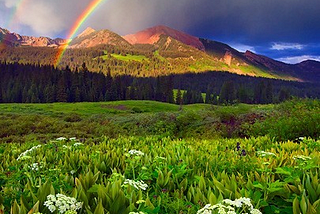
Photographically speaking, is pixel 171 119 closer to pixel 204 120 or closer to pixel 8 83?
pixel 204 120

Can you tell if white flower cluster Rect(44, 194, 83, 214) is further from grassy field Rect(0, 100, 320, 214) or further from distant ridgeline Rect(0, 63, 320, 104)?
distant ridgeline Rect(0, 63, 320, 104)

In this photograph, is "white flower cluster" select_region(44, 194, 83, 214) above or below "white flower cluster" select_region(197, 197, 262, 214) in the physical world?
below

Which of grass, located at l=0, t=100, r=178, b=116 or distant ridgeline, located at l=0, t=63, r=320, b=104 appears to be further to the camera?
distant ridgeline, located at l=0, t=63, r=320, b=104

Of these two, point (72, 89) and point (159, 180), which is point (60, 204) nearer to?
point (159, 180)

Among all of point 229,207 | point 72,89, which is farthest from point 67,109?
point 229,207

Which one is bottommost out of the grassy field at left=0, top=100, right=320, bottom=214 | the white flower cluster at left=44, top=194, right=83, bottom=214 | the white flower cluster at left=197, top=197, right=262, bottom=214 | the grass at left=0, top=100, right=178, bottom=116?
the grass at left=0, top=100, right=178, bottom=116

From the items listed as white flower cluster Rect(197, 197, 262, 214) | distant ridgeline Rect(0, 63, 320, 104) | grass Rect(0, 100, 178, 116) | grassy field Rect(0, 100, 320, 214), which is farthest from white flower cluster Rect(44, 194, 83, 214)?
distant ridgeline Rect(0, 63, 320, 104)

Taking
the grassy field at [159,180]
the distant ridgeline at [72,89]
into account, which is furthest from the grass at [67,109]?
the grassy field at [159,180]

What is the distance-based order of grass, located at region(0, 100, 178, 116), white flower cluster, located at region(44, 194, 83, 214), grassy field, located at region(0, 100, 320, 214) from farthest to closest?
1. grass, located at region(0, 100, 178, 116)
2. grassy field, located at region(0, 100, 320, 214)
3. white flower cluster, located at region(44, 194, 83, 214)

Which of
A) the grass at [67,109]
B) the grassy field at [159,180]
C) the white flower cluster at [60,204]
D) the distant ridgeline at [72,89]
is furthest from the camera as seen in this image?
the distant ridgeline at [72,89]

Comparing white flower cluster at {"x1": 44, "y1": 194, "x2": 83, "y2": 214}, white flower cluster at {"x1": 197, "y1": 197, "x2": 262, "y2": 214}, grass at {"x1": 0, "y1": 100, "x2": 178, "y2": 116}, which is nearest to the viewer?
white flower cluster at {"x1": 197, "y1": 197, "x2": 262, "y2": 214}

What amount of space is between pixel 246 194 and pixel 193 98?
417 ft

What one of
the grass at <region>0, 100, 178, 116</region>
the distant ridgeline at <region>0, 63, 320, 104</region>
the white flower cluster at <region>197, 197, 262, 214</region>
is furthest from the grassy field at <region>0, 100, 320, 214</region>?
the distant ridgeline at <region>0, 63, 320, 104</region>

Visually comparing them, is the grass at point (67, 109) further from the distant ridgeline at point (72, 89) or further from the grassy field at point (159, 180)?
the grassy field at point (159, 180)
